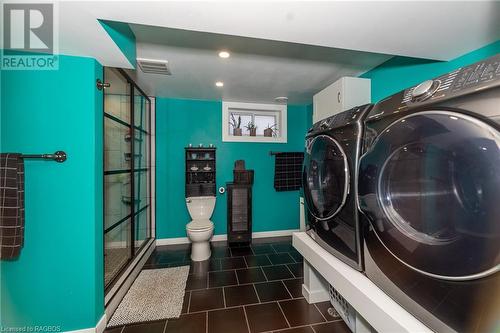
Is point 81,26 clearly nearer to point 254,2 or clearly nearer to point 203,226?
point 254,2

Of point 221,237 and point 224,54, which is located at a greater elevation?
point 224,54

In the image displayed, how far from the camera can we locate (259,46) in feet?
5.54

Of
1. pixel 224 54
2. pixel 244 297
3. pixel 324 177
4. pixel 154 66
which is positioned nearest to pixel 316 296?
pixel 244 297

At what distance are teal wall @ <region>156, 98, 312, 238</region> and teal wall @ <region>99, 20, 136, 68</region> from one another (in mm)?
1601

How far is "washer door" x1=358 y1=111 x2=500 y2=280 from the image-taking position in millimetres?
565

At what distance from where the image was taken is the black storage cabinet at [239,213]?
122 inches

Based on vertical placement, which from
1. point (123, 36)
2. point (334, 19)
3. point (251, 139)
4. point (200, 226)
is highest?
point (123, 36)

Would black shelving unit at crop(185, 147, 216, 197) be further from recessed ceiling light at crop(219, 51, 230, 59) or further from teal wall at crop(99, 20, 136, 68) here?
teal wall at crop(99, 20, 136, 68)

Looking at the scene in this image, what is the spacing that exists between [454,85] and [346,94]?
49.6 inches

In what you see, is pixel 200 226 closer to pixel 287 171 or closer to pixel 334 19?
pixel 287 171

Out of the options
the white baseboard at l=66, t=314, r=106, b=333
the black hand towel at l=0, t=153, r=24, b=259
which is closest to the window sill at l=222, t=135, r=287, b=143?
the black hand towel at l=0, t=153, r=24, b=259

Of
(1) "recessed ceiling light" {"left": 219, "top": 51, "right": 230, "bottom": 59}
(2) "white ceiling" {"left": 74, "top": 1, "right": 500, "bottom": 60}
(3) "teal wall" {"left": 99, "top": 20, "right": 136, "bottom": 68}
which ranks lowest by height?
(2) "white ceiling" {"left": 74, "top": 1, "right": 500, "bottom": 60}

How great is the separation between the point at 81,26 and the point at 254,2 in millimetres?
920

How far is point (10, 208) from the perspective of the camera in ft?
4.14
